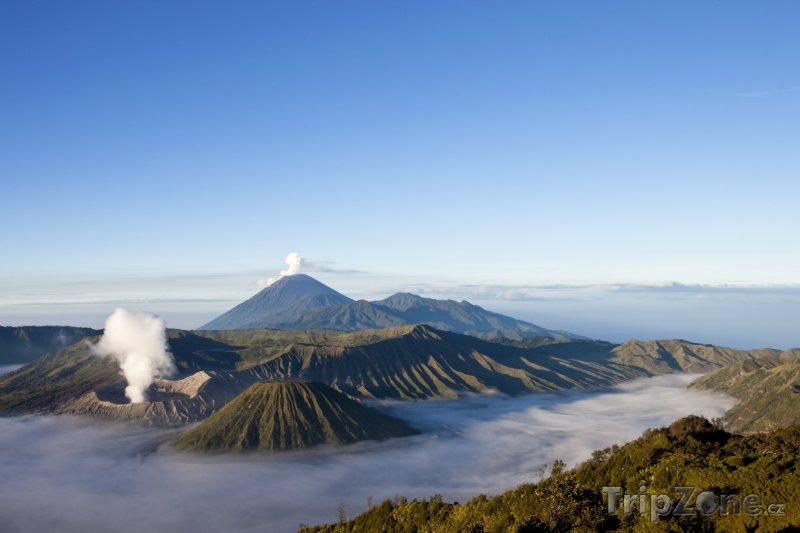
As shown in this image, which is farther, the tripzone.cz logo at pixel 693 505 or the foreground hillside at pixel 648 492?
the foreground hillside at pixel 648 492

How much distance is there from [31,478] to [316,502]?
88607mm

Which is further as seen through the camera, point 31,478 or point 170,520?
point 31,478

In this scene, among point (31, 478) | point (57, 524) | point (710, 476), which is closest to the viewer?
point (710, 476)

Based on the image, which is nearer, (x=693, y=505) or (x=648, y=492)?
(x=693, y=505)

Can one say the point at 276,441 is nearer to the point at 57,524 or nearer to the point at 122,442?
the point at 122,442

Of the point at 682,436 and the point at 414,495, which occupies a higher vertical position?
the point at 682,436

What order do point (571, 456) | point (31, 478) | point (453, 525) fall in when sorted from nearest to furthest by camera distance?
point (453, 525)
point (31, 478)
point (571, 456)

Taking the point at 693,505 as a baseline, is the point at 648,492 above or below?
below

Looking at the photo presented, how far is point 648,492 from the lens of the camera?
2165 inches

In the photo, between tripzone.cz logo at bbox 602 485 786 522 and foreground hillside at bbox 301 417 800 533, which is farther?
foreground hillside at bbox 301 417 800 533

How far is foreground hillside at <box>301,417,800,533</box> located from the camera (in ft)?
156

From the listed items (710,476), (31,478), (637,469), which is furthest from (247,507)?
(710,476)

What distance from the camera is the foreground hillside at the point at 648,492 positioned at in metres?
47.5

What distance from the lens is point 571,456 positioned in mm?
189000
